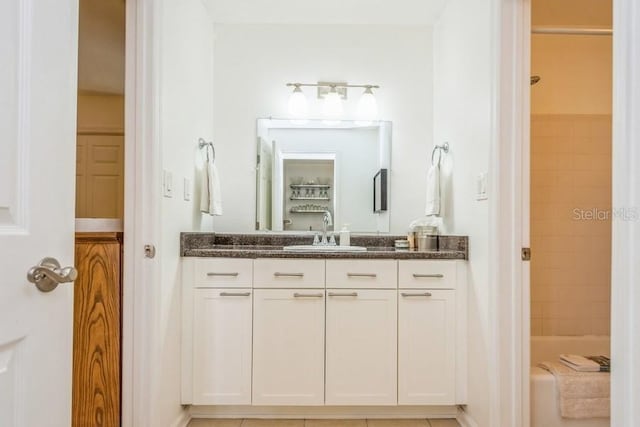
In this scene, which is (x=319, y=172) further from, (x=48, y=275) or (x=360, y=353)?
(x=48, y=275)

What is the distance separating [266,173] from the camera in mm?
2816

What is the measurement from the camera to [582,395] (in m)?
A: 1.88

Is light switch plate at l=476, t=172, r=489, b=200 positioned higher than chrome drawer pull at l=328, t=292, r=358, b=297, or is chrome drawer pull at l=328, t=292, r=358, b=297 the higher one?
light switch plate at l=476, t=172, r=489, b=200

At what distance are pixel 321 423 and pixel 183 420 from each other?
699 millimetres

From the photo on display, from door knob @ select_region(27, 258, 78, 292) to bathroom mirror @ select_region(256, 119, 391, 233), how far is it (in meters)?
1.97

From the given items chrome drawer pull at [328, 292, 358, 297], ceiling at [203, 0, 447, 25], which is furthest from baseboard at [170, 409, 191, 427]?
ceiling at [203, 0, 447, 25]

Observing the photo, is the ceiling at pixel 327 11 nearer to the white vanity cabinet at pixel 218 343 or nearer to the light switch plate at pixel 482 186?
the light switch plate at pixel 482 186

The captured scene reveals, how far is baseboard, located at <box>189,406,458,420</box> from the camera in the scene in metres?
2.21

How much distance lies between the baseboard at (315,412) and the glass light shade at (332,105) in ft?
5.92

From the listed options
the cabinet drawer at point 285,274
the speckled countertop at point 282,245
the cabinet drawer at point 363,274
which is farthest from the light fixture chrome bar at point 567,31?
the cabinet drawer at point 285,274

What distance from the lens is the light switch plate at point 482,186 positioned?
188cm

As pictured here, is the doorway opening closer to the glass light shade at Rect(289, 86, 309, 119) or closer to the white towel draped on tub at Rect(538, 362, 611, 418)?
the glass light shade at Rect(289, 86, 309, 119)

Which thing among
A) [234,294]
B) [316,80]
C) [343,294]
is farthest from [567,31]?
[234,294]
